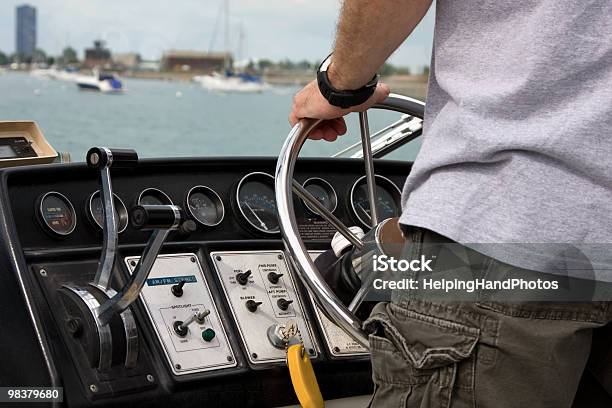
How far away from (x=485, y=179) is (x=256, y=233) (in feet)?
3.38

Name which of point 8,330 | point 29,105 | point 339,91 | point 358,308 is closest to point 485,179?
point 339,91

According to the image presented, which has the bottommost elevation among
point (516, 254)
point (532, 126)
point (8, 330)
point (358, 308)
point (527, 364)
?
point (8, 330)

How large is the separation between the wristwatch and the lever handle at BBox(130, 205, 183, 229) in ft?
1.04

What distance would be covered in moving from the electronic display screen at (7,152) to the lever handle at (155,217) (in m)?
0.69

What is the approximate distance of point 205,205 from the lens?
6.63 feet

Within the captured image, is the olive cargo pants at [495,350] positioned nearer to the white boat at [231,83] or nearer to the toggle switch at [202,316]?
the toggle switch at [202,316]

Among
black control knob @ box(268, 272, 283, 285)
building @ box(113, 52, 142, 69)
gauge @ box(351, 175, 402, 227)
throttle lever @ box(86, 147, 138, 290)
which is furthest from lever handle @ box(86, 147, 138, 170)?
building @ box(113, 52, 142, 69)

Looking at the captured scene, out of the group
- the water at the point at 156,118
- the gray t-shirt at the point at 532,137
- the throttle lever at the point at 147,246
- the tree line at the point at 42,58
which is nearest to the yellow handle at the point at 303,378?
the throttle lever at the point at 147,246

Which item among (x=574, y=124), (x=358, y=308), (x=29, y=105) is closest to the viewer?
(x=574, y=124)

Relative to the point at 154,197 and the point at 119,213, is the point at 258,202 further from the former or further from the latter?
the point at 119,213

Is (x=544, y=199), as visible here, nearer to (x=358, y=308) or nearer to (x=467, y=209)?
(x=467, y=209)

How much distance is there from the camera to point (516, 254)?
993 mm

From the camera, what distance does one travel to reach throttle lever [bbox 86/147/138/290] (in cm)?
154

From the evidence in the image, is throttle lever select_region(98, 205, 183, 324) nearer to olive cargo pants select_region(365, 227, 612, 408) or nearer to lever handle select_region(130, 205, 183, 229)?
lever handle select_region(130, 205, 183, 229)
